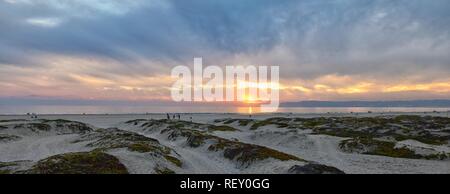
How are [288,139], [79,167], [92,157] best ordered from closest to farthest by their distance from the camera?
[79,167]
[92,157]
[288,139]

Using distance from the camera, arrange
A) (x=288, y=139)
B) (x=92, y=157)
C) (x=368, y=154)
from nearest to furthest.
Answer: (x=92, y=157)
(x=368, y=154)
(x=288, y=139)

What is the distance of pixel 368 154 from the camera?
3641cm
